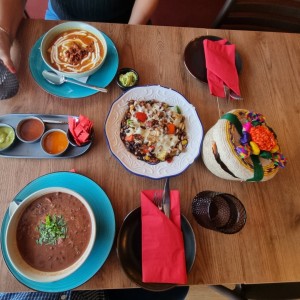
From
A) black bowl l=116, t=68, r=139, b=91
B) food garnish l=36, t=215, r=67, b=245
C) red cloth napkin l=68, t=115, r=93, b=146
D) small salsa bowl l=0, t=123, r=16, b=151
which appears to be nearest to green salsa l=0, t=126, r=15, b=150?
small salsa bowl l=0, t=123, r=16, b=151

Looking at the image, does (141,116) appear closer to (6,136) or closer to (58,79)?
(58,79)

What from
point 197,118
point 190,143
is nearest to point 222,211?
point 190,143

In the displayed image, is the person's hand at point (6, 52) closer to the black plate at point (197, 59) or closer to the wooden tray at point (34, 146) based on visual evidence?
the wooden tray at point (34, 146)

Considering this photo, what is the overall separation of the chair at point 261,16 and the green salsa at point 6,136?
1331 millimetres

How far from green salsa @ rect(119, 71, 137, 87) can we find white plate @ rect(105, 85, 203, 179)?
0.18 ft

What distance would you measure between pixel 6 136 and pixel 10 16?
554mm

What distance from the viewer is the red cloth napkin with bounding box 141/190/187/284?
0.85 m

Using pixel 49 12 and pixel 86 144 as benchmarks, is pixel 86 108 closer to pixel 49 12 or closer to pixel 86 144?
pixel 86 144

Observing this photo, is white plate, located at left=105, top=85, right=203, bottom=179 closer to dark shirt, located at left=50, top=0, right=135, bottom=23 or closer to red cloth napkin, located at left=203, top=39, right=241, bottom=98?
red cloth napkin, located at left=203, top=39, right=241, bottom=98

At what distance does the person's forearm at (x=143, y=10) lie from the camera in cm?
144

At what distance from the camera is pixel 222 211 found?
976mm

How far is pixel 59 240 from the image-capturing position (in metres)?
0.84

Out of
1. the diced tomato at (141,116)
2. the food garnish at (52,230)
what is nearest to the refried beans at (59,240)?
the food garnish at (52,230)

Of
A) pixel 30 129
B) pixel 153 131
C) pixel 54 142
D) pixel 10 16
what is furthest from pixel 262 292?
pixel 10 16
